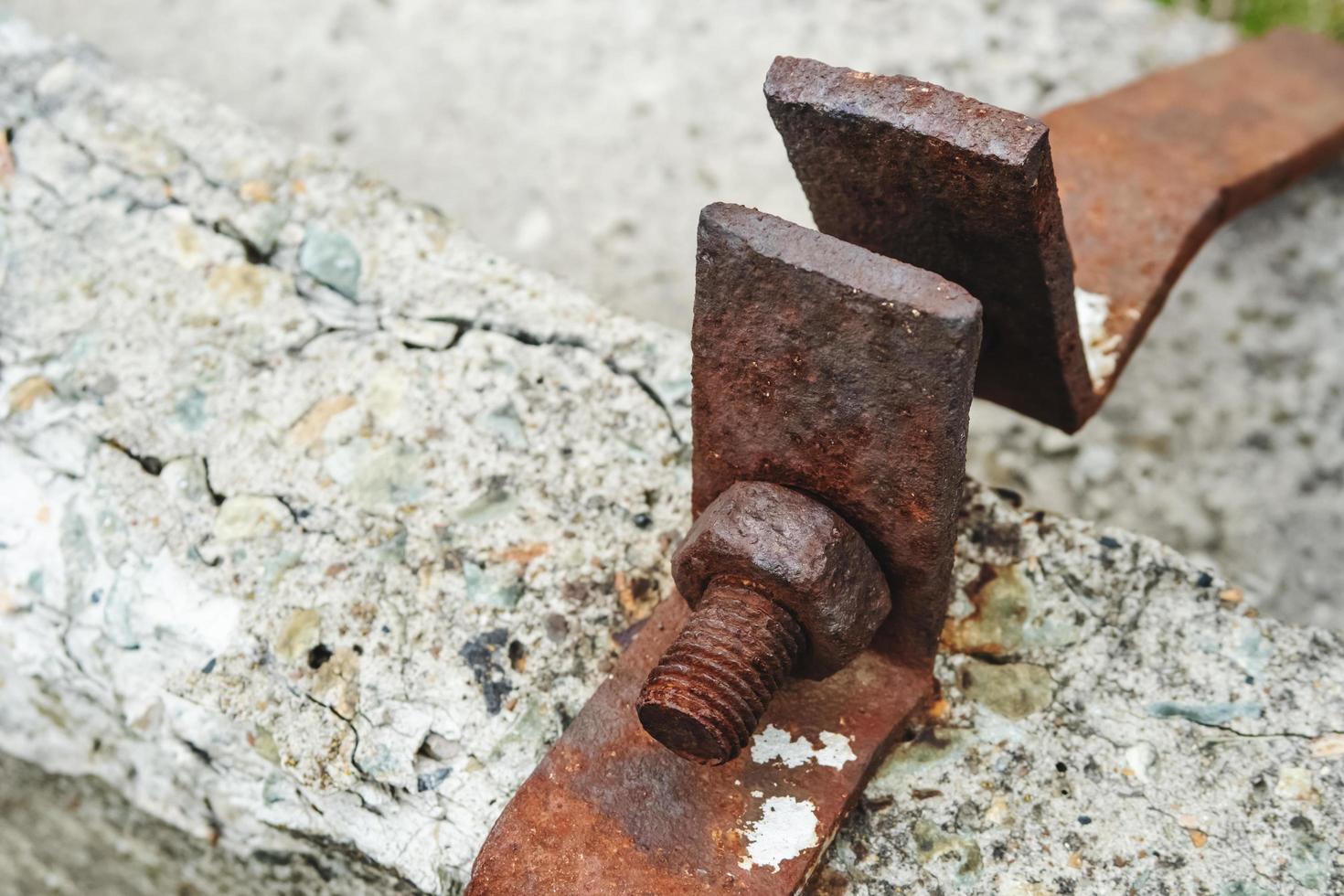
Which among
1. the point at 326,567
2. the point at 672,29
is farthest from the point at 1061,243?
the point at 672,29

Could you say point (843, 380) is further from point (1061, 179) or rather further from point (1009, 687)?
point (1061, 179)

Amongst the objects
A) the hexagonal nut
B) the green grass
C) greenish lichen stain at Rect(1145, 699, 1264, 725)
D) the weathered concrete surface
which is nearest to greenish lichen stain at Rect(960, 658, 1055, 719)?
the weathered concrete surface

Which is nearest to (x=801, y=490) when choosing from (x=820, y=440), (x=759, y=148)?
(x=820, y=440)

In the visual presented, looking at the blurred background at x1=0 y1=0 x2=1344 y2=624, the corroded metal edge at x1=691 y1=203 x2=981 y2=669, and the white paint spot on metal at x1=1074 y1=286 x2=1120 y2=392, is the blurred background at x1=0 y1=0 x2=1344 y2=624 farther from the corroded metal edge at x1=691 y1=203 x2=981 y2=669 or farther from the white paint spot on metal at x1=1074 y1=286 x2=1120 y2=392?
the corroded metal edge at x1=691 y1=203 x2=981 y2=669

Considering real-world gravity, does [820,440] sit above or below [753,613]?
above

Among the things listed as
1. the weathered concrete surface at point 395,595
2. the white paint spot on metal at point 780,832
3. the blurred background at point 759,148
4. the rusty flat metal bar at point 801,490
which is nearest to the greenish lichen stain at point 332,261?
the weathered concrete surface at point 395,595

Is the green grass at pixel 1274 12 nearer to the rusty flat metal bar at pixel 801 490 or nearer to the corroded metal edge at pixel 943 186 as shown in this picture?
the corroded metal edge at pixel 943 186

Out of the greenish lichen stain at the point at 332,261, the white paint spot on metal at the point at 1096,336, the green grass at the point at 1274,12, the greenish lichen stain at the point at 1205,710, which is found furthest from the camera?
the green grass at the point at 1274,12
